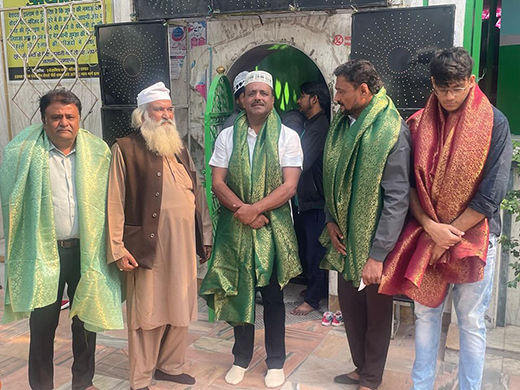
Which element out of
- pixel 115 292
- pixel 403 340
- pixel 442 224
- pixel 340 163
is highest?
pixel 340 163

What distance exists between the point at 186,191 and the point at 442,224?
142 cm

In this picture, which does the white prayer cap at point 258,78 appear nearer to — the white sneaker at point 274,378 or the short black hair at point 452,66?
the short black hair at point 452,66

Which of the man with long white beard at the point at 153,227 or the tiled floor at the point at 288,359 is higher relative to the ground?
the man with long white beard at the point at 153,227

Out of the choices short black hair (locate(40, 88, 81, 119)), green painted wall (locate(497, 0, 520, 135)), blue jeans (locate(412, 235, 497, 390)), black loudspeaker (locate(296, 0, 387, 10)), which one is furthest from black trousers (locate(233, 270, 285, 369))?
green painted wall (locate(497, 0, 520, 135))

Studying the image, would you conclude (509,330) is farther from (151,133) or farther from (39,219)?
(39,219)

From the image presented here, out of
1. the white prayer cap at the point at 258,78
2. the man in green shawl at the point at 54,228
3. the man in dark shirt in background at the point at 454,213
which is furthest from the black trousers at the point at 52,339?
the man in dark shirt in background at the point at 454,213

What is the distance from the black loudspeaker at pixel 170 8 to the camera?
409 cm

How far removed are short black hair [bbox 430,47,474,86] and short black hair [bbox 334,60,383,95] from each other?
40cm

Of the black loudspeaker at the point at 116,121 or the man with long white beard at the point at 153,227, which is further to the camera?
the black loudspeaker at the point at 116,121

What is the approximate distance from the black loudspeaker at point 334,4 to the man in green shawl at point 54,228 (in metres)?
1.81

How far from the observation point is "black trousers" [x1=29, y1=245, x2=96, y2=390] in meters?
2.95

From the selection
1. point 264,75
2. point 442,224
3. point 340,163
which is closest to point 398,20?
point 264,75

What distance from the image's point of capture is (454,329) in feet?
12.6

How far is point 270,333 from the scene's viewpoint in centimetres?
327
